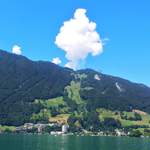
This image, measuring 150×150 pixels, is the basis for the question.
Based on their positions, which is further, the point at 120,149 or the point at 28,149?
the point at 120,149

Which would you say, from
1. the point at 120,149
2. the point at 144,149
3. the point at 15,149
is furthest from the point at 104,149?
the point at 15,149

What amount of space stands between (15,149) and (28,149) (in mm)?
4435

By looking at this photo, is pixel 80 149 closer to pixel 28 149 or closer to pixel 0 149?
pixel 28 149

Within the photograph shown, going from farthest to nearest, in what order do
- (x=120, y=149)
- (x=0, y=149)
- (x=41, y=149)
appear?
(x=120, y=149), (x=41, y=149), (x=0, y=149)

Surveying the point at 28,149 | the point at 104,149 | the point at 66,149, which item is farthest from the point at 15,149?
the point at 104,149

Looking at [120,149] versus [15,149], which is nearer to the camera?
[15,149]

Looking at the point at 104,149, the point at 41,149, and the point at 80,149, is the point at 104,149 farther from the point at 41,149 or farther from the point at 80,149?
the point at 41,149

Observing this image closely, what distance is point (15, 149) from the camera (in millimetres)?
135625

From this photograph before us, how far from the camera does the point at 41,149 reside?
14138cm

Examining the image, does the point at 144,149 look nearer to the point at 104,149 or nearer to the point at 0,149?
the point at 104,149

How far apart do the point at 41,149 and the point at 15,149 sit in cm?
939

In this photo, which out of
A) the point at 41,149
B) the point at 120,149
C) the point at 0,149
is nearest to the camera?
the point at 0,149

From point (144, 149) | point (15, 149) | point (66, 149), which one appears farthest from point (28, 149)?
point (144, 149)

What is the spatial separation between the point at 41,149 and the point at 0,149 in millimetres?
14546
